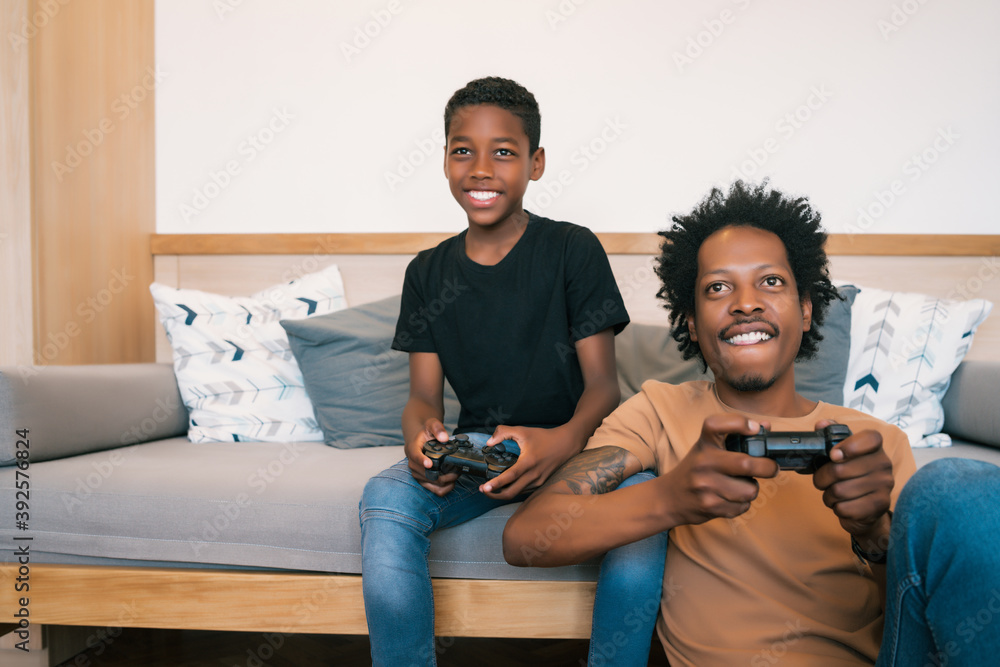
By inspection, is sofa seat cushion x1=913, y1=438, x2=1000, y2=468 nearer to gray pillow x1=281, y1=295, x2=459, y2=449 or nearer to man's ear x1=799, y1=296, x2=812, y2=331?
man's ear x1=799, y1=296, x2=812, y2=331

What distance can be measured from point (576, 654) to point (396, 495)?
0.75 metres

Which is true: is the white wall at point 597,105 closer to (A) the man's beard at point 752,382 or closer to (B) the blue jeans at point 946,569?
(A) the man's beard at point 752,382

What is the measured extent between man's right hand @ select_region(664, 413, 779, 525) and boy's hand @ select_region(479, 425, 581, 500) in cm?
26

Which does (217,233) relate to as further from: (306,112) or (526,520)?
(526,520)

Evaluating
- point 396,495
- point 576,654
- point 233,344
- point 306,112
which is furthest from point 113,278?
point 576,654

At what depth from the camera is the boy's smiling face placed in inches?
47.4

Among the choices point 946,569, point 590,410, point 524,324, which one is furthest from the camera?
point 524,324

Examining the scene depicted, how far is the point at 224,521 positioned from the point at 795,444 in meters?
0.92

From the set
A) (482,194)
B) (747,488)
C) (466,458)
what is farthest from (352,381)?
(747,488)

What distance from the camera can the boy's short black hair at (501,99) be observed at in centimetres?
123

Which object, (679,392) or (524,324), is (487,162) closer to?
(524,324)

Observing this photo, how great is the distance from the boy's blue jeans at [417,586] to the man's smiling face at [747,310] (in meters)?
0.19

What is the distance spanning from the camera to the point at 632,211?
190 centimetres

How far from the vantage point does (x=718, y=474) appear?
672mm
